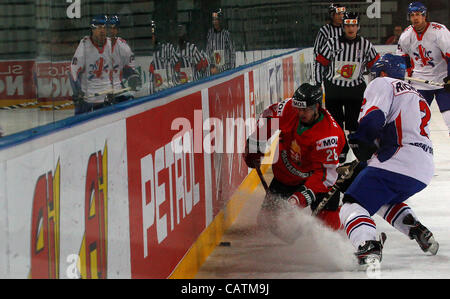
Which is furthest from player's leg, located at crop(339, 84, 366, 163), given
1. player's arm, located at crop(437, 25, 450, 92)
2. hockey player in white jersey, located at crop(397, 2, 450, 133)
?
player's arm, located at crop(437, 25, 450, 92)

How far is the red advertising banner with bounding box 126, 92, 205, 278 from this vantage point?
10.3 feet

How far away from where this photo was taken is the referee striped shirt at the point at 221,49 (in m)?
5.44

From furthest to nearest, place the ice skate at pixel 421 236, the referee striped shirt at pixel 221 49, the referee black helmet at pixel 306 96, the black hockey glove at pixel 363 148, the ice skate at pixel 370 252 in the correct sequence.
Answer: the referee striped shirt at pixel 221 49, the referee black helmet at pixel 306 96, the ice skate at pixel 421 236, the black hockey glove at pixel 363 148, the ice skate at pixel 370 252

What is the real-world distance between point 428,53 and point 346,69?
3.41 ft

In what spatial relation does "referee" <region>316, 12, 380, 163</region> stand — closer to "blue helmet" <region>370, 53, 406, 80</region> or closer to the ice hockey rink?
the ice hockey rink

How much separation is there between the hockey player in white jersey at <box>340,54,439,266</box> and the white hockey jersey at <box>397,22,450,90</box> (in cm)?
408

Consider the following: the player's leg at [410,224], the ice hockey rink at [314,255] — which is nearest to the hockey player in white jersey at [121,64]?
the ice hockey rink at [314,255]

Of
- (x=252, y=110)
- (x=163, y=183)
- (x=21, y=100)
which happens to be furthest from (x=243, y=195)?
(x=21, y=100)

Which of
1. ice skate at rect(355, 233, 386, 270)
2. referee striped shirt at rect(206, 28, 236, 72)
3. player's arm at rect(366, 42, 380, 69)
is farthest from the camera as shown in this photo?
player's arm at rect(366, 42, 380, 69)

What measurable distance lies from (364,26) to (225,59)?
40.9 feet

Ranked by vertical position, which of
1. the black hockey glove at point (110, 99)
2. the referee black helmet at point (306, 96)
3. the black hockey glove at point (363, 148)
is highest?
the black hockey glove at point (110, 99)

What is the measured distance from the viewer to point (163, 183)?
3.53m

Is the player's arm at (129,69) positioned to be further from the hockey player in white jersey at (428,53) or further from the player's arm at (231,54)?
the hockey player in white jersey at (428,53)

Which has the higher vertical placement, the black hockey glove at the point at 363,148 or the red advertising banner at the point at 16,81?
the red advertising banner at the point at 16,81
